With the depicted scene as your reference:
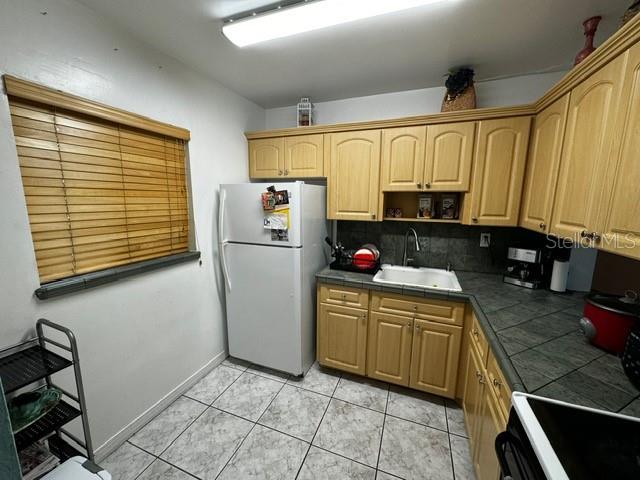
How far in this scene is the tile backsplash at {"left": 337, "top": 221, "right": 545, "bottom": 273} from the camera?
81.0 inches

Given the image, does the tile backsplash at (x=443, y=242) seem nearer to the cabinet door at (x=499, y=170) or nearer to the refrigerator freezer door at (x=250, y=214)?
the cabinet door at (x=499, y=170)

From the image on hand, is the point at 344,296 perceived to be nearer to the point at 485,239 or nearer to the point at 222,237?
the point at 222,237

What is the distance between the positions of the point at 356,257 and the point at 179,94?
1.76 meters

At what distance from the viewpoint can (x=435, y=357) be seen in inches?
70.7

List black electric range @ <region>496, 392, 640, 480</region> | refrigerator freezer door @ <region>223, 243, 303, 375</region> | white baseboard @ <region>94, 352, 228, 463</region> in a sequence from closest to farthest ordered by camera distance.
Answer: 1. black electric range @ <region>496, 392, 640, 480</region>
2. white baseboard @ <region>94, 352, 228, 463</region>
3. refrigerator freezer door @ <region>223, 243, 303, 375</region>

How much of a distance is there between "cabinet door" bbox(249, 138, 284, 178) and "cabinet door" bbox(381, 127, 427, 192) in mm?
913

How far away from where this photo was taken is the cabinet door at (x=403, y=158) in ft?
6.22

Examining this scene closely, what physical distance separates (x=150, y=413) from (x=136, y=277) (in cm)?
93

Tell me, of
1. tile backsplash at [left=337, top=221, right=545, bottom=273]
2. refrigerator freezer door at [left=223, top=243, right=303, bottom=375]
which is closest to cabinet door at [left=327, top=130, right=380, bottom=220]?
tile backsplash at [left=337, top=221, right=545, bottom=273]

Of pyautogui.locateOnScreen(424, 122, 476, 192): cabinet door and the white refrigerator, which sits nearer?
pyautogui.locateOnScreen(424, 122, 476, 192): cabinet door

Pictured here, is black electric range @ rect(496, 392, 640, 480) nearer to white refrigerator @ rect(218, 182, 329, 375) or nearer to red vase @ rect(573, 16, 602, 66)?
white refrigerator @ rect(218, 182, 329, 375)

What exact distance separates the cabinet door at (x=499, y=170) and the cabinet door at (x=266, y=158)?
1.54 metres

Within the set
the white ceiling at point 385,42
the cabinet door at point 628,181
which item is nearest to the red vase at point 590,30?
the white ceiling at point 385,42

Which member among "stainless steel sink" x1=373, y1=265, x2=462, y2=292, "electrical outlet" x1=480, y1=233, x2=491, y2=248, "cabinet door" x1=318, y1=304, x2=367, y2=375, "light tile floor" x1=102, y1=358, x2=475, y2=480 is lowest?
"light tile floor" x1=102, y1=358, x2=475, y2=480
